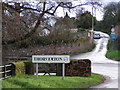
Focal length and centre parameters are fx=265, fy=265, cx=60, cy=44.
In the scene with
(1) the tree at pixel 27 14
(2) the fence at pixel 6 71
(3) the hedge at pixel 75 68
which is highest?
(1) the tree at pixel 27 14

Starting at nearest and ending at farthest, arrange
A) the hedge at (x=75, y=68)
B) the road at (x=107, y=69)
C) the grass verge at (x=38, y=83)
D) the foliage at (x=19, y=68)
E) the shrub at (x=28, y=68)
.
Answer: the grass verge at (x=38, y=83) < the foliage at (x=19, y=68) < the road at (x=107, y=69) < the shrub at (x=28, y=68) < the hedge at (x=75, y=68)

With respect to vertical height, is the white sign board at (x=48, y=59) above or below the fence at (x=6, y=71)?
above

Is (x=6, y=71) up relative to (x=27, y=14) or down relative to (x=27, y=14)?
down

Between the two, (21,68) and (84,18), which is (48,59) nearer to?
(21,68)

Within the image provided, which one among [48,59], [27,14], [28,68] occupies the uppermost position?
[27,14]

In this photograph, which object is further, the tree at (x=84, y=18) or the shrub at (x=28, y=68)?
the tree at (x=84, y=18)

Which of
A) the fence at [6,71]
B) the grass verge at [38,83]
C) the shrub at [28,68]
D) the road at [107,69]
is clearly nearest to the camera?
the grass verge at [38,83]

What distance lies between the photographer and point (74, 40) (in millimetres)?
44438

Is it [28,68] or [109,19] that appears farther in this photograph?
[109,19]

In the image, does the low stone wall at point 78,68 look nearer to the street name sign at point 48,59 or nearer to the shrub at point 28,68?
the shrub at point 28,68

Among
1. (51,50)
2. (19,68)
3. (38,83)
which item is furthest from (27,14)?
(51,50)

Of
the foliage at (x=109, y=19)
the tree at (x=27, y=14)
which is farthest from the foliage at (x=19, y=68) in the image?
the foliage at (x=109, y=19)

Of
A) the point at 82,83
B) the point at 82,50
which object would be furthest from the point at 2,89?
the point at 82,50

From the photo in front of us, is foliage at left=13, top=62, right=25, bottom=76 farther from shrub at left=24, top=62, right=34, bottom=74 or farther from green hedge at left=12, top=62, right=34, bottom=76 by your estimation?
shrub at left=24, top=62, right=34, bottom=74
